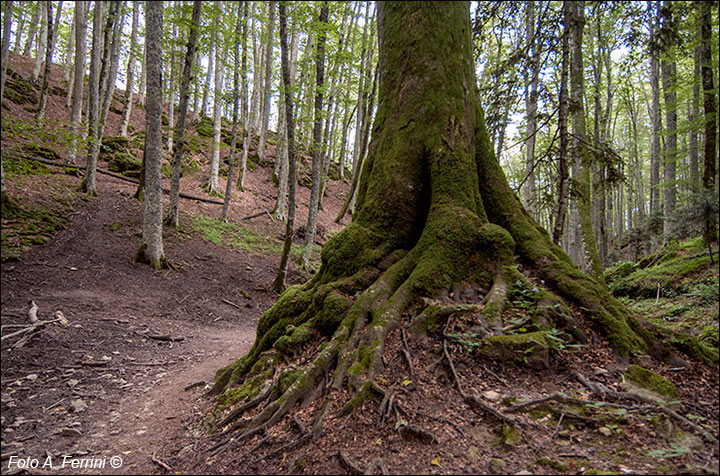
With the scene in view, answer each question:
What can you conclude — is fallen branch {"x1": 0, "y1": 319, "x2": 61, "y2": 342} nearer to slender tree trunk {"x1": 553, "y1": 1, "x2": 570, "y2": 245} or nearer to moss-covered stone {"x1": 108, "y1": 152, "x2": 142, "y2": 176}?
slender tree trunk {"x1": 553, "y1": 1, "x2": 570, "y2": 245}

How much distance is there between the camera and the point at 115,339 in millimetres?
5980

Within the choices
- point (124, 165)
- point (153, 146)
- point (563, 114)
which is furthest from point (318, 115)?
point (124, 165)

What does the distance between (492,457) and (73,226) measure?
10538 mm

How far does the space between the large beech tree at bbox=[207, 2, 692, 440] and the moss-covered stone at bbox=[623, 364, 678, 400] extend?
26 centimetres

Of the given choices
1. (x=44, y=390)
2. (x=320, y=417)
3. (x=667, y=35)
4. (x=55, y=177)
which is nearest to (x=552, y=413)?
(x=320, y=417)

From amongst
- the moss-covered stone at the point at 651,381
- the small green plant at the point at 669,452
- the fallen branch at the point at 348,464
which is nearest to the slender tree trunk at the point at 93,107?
the fallen branch at the point at 348,464

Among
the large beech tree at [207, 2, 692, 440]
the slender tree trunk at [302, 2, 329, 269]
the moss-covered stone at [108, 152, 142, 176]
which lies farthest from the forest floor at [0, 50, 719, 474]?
the moss-covered stone at [108, 152, 142, 176]

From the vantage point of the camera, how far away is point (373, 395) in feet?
9.36

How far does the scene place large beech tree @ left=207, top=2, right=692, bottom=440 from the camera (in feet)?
10.7

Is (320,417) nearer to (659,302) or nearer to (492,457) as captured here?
(492,457)

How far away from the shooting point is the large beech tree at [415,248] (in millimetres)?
3273

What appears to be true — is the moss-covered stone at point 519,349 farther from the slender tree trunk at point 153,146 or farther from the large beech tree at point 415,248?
the slender tree trunk at point 153,146

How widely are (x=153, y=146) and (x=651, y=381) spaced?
416 inches

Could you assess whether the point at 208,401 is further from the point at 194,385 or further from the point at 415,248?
the point at 415,248
